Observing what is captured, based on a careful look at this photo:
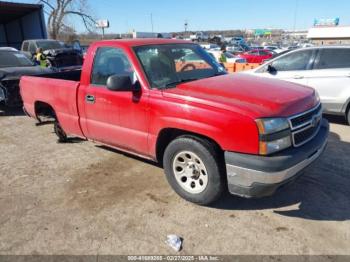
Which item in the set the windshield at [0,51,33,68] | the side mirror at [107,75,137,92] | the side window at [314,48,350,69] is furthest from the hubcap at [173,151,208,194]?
the windshield at [0,51,33,68]

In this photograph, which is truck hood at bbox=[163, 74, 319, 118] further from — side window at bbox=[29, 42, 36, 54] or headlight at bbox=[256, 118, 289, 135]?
side window at bbox=[29, 42, 36, 54]

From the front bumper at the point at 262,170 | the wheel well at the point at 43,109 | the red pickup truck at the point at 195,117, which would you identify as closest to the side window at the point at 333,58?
the red pickup truck at the point at 195,117

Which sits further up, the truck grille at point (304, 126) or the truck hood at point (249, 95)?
the truck hood at point (249, 95)

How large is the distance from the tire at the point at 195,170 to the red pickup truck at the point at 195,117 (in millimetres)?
11

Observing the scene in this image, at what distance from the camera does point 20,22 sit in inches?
835

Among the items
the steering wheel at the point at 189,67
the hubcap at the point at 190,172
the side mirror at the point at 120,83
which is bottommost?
the hubcap at the point at 190,172

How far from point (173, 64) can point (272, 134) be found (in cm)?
174

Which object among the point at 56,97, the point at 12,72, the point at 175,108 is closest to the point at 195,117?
the point at 175,108

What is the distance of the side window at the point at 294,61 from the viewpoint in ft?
23.4

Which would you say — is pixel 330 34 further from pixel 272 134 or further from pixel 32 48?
pixel 272 134

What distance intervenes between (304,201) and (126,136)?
7.65ft

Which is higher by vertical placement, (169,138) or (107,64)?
(107,64)

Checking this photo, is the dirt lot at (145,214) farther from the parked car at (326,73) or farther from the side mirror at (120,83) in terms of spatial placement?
the parked car at (326,73)

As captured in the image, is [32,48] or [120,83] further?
[32,48]
